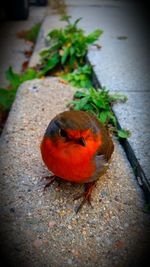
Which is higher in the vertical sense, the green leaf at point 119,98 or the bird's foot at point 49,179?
the bird's foot at point 49,179

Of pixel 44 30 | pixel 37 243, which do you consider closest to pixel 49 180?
pixel 37 243

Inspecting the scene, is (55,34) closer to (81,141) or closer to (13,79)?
(13,79)

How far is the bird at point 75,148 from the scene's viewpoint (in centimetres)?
189

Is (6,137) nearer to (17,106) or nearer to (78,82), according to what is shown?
(17,106)

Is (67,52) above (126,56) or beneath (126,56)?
above

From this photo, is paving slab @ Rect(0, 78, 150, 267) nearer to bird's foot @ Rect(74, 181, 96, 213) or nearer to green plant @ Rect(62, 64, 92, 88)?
bird's foot @ Rect(74, 181, 96, 213)

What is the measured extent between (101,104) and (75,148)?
43.9 inches

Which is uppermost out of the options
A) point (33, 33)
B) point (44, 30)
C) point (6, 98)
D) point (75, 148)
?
point (75, 148)

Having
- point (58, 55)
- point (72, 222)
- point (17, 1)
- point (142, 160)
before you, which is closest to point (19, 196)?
point (72, 222)

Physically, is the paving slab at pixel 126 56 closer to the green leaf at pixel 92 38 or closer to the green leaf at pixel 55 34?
the green leaf at pixel 92 38

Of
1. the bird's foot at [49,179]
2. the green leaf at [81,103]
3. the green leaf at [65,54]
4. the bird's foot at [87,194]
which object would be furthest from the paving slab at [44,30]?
the bird's foot at [87,194]

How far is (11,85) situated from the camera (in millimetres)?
4043

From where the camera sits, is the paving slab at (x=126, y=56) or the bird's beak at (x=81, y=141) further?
the paving slab at (x=126, y=56)

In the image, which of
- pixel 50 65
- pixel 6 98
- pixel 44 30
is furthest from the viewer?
pixel 44 30
